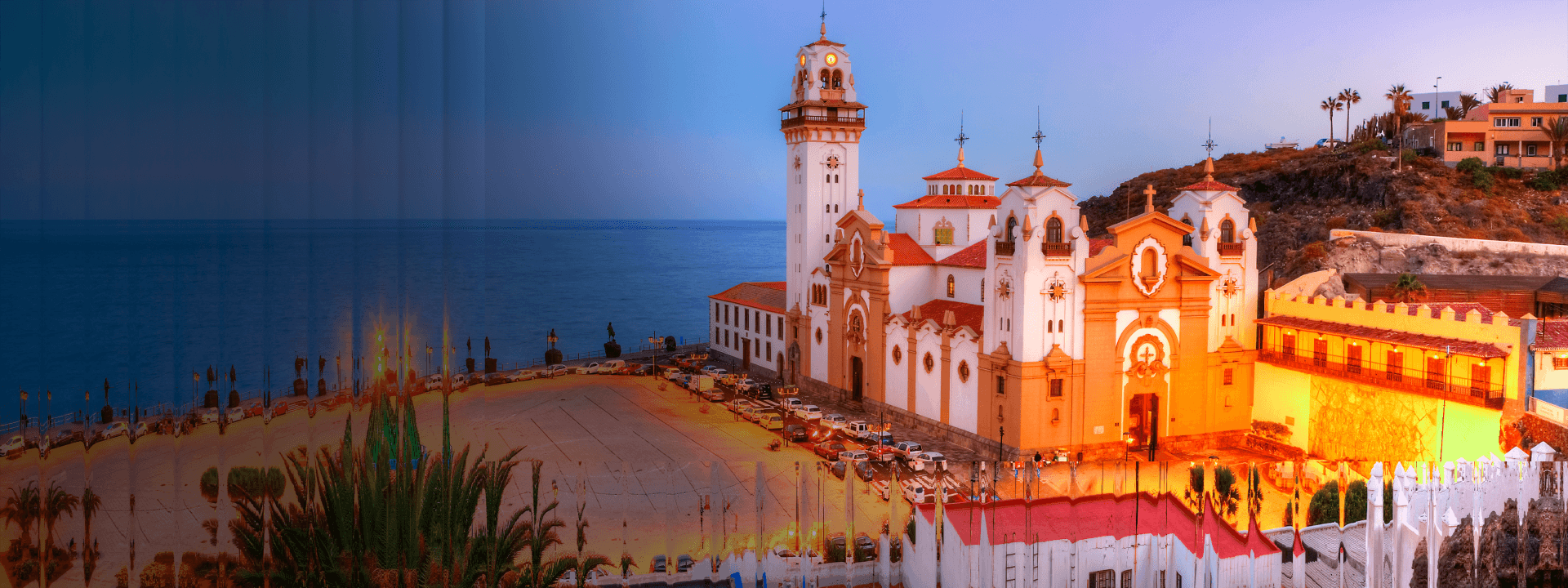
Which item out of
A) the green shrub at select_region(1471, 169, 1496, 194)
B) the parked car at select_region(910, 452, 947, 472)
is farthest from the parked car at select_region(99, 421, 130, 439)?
→ the green shrub at select_region(1471, 169, 1496, 194)

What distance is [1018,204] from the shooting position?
29.6 meters

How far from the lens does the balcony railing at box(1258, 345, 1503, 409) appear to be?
25.1 m

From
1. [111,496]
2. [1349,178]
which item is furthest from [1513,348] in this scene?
[1349,178]

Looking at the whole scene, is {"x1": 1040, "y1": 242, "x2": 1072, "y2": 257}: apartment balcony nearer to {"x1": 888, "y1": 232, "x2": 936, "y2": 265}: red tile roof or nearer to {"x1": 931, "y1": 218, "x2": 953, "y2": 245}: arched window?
{"x1": 888, "y1": 232, "x2": 936, "y2": 265}: red tile roof

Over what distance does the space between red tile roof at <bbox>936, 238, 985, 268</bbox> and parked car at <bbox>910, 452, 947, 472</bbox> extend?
7.45m

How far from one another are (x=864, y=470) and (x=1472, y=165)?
5529 centimetres

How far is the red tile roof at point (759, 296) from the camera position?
45.7 metres

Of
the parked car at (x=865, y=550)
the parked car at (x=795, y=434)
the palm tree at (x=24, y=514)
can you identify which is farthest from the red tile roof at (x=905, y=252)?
the palm tree at (x=24, y=514)

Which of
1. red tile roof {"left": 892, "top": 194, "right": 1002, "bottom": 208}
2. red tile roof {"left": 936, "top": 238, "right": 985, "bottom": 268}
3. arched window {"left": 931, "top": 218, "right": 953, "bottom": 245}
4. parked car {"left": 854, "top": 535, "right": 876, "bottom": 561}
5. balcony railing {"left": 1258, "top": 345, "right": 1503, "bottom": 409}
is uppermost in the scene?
red tile roof {"left": 892, "top": 194, "right": 1002, "bottom": 208}

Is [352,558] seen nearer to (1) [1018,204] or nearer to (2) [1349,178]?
(1) [1018,204]

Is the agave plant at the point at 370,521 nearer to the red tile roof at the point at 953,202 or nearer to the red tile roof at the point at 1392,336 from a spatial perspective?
the red tile roof at the point at 1392,336

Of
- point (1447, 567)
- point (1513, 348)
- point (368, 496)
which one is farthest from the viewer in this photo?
point (1513, 348)

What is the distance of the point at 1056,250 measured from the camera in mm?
A: 29547

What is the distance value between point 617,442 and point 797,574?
1420 cm
